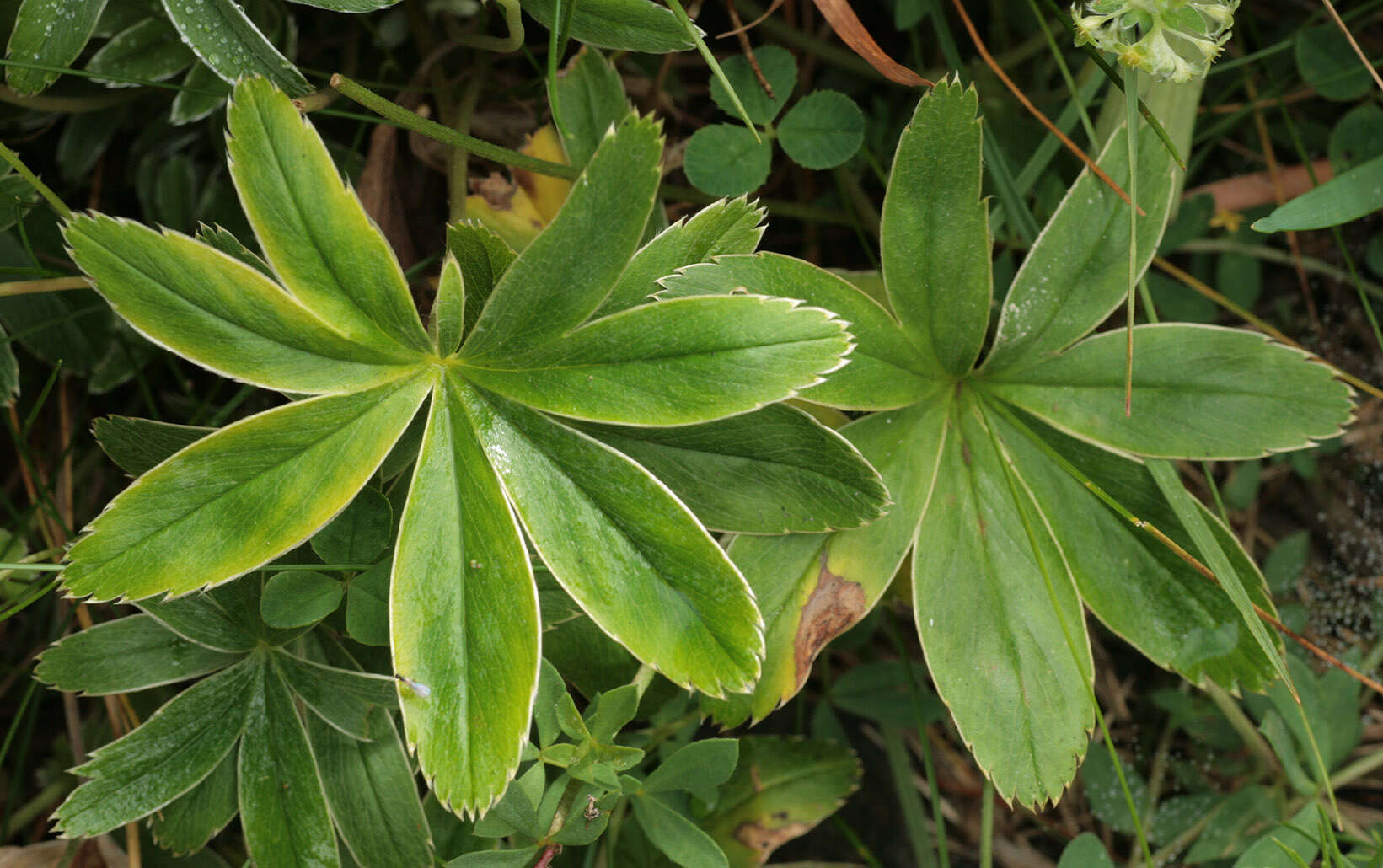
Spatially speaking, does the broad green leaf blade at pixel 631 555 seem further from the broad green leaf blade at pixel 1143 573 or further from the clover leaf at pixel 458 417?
the broad green leaf blade at pixel 1143 573

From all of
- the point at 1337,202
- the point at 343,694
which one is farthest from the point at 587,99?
the point at 1337,202

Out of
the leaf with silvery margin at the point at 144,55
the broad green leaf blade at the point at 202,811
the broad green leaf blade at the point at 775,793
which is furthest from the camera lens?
the broad green leaf blade at the point at 775,793

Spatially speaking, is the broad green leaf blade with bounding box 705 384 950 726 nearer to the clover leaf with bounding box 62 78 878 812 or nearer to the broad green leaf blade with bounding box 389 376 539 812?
the clover leaf with bounding box 62 78 878 812

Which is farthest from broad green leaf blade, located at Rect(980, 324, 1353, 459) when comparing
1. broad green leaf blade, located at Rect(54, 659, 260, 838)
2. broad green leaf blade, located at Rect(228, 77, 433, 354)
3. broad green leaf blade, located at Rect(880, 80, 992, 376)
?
broad green leaf blade, located at Rect(54, 659, 260, 838)

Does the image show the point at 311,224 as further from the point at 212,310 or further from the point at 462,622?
the point at 462,622

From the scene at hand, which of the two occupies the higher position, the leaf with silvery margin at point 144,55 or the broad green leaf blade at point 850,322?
the leaf with silvery margin at point 144,55

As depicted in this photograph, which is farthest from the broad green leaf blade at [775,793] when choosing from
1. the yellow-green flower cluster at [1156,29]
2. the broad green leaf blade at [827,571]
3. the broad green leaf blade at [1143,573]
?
the yellow-green flower cluster at [1156,29]
